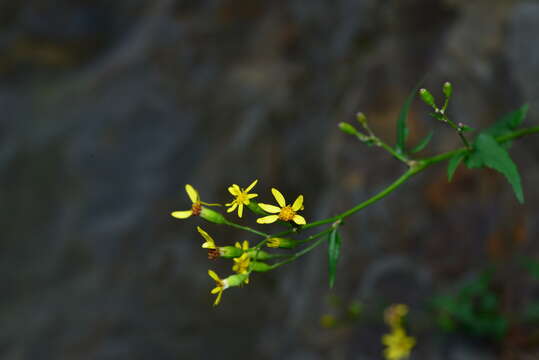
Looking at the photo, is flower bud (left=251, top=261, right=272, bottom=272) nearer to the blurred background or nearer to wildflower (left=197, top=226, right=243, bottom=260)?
wildflower (left=197, top=226, right=243, bottom=260)

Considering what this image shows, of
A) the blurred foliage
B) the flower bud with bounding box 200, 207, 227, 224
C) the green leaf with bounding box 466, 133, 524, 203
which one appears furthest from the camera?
the blurred foliage

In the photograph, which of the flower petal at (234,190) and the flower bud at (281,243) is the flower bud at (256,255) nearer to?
the flower bud at (281,243)

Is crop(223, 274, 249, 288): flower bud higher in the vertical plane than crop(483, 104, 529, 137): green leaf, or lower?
lower

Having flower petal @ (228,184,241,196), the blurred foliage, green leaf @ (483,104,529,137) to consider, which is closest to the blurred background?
the blurred foliage

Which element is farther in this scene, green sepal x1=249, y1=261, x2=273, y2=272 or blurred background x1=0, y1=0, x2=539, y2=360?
blurred background x1=0, y1=0, x2=539, y2=360

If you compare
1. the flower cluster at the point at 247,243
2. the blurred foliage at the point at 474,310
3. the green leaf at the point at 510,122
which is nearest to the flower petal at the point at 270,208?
the flower cluster at the point at 247,243

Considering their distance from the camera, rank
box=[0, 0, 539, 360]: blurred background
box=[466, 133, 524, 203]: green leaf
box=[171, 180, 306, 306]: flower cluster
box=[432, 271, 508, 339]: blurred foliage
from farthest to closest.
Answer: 1. box=[0, 0, 539, 360]: blurred background
2. box=[432, 271, 508, 339]: blurred foliage
3. box=[171, 180, 306, 306]: flower cluster
4. box=[466, 133, 524, 203]: green leaf

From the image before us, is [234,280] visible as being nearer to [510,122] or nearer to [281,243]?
[281,243]
